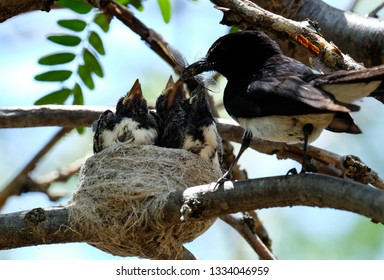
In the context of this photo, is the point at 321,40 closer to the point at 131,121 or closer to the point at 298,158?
the point at 298,158

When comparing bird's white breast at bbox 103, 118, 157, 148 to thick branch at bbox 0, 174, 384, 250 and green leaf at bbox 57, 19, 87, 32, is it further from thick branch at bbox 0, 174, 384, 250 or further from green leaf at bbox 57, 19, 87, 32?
thick branch at bbox 0, 174, 384, 250

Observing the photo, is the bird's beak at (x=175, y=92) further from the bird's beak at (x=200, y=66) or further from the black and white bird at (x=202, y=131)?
the bird's beak at (x=200, y=66)

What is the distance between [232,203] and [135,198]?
1.27 meters

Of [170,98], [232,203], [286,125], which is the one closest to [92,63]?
[170,98]

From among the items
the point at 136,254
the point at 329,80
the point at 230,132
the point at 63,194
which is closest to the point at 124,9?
the point at 230,132

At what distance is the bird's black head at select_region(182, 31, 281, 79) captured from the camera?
494 centimetres

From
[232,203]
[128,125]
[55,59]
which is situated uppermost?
[232,203]

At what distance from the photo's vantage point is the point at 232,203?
393 cm

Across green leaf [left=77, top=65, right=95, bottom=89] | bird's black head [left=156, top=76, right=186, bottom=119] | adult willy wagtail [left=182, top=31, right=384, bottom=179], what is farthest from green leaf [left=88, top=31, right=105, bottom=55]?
adult willy wagtail [left=182, top=31, right=384, bottom=179]

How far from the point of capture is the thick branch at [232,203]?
3369 mm

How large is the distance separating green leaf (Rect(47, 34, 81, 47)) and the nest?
884mm

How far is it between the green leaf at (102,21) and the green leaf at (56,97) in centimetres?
61

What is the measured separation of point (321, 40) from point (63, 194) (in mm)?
3182

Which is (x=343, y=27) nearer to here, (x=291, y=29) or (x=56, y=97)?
(x=291, y=29)
